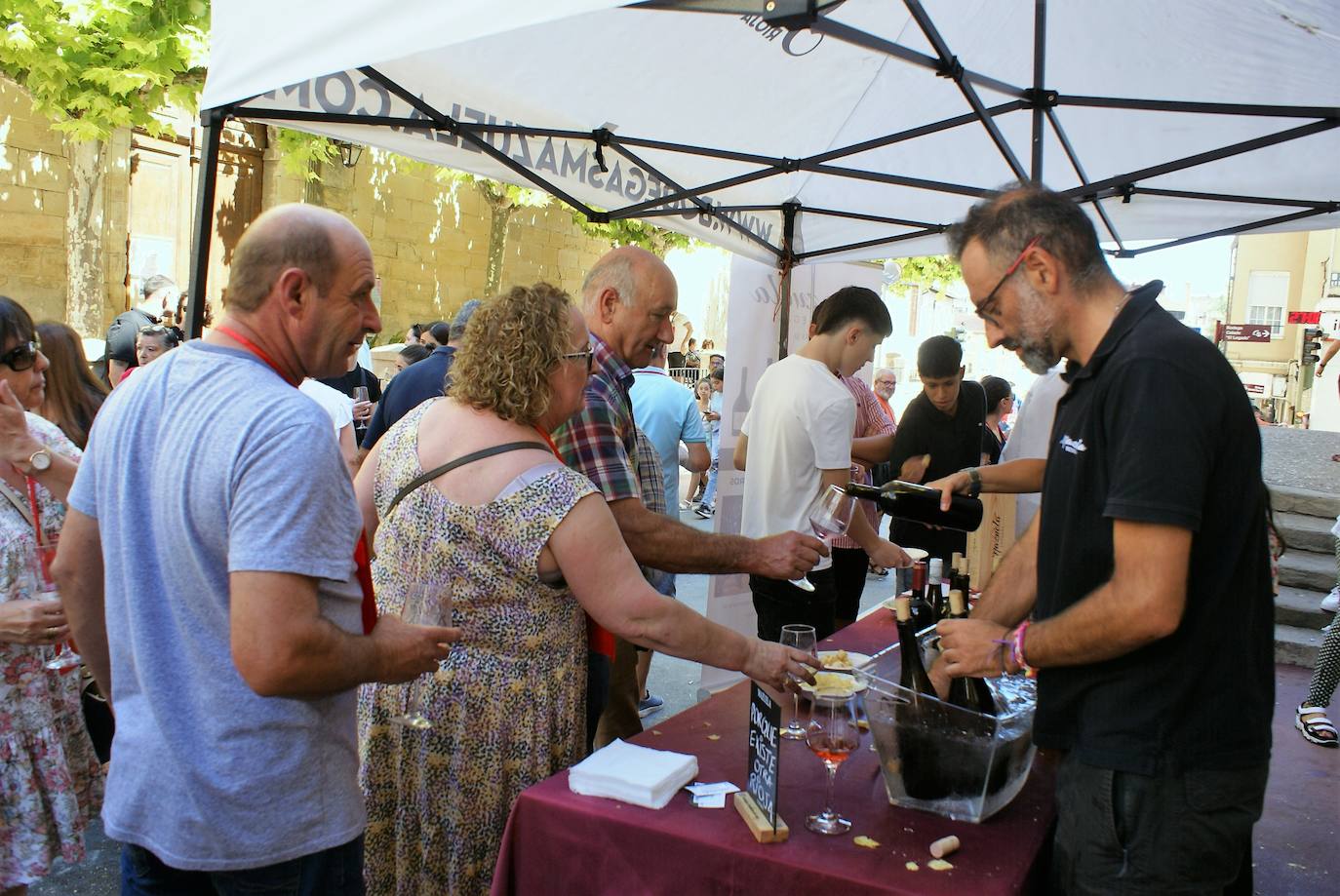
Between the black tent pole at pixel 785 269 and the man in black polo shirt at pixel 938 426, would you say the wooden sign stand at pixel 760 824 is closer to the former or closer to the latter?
the man in black polo shirt at pixel 938 426

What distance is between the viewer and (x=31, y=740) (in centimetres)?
259

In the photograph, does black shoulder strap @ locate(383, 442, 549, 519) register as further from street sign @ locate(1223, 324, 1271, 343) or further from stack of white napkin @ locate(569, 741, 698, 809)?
street sign @ locate(1223, 324, 1271, 343)

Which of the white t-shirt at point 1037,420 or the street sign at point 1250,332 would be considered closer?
the white t-shirt at point 1037,420

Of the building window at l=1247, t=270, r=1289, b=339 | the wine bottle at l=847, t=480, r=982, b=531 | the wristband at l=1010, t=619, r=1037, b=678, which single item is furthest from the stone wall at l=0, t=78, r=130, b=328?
the building window at l=1247, t=270, r=1289, b=339

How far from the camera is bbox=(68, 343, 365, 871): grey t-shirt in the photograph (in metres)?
1.45

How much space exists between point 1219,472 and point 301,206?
1.54 m

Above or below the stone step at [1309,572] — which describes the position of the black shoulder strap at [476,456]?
above

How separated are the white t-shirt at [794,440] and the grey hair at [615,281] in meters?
1.19

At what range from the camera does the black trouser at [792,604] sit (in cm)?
402

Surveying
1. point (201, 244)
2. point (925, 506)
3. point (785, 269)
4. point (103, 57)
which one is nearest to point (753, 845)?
point (925, 506)

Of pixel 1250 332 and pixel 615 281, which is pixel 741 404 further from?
pixel 1250 332

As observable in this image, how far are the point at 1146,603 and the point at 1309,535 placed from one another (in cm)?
694

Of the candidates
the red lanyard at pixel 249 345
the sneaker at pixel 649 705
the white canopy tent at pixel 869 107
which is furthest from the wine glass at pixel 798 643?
the sneaker at pixel 649 705

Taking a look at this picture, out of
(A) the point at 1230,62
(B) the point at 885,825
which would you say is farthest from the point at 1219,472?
(A) the point at 1230,62
